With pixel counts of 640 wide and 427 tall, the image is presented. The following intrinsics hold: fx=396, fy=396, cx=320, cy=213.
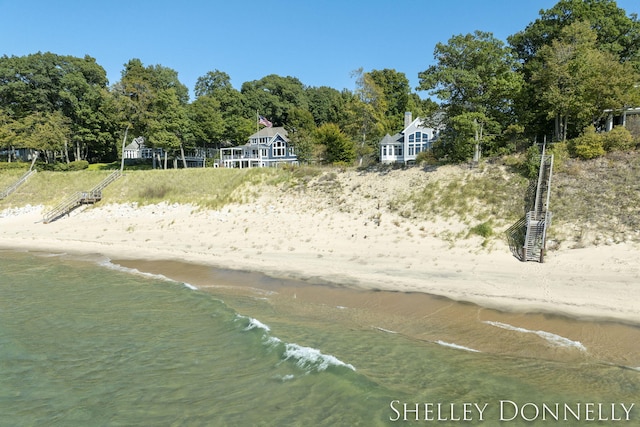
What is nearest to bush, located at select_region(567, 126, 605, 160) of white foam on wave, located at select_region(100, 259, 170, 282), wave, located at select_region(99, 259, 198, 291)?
wave, located at select_region(99, 259, 198, 291)

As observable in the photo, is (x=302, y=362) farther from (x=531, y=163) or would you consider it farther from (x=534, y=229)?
(x=531, y=163)

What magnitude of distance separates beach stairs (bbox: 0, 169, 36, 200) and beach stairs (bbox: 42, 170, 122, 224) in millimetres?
7980

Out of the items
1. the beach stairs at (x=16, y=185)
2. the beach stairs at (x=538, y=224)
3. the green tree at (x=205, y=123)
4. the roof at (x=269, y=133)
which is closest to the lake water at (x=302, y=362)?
the beach stairs at (x=538, y=224)

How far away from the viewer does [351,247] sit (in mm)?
22531

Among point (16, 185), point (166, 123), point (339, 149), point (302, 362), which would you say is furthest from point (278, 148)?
point (302, 362)

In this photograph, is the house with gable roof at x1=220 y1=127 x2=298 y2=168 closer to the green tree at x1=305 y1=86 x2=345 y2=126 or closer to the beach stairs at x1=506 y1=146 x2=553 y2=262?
the green tree at x1=305 y1=86 x2=345 y2=126

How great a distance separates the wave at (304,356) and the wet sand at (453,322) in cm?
260

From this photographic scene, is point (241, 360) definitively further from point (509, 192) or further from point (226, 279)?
point (509, 192)

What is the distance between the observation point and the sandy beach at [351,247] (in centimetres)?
1556

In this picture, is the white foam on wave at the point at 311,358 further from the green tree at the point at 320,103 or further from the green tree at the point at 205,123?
the green tree at the point at 320,103

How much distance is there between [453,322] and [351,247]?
9.80 m

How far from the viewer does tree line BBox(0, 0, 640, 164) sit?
28.5m

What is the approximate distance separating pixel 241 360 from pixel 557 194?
20.7 m

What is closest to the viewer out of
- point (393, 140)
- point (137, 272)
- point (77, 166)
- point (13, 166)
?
point (137, 272)
